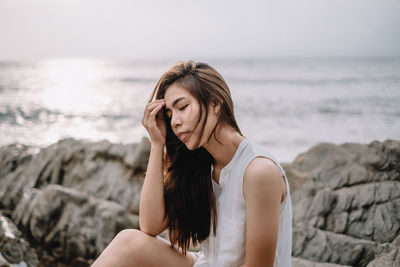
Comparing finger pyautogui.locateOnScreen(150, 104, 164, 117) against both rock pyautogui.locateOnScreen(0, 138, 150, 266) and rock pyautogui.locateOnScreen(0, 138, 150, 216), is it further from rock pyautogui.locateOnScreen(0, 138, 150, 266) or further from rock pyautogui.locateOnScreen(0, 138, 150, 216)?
rock pyautogui.locateOnScreen(0, 138, 150, 216)

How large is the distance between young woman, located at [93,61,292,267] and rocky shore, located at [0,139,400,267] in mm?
1191

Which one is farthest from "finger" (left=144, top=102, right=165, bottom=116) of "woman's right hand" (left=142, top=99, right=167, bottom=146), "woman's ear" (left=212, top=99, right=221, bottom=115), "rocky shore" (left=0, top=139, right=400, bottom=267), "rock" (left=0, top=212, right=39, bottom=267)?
"rock" (left=0, top=212, right=39, bottom=267)

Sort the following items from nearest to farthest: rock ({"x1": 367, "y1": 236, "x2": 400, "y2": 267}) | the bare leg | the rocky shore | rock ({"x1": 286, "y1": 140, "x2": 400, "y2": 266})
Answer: the bare leg, rock ({"x1": 367, "y1": 236, "x2": 400, "y2": 267}), rock ({"x1": 286, "y1": 140, "x2": 400, "y2": 266}), the rocky shore

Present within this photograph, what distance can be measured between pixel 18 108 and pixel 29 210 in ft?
48.5

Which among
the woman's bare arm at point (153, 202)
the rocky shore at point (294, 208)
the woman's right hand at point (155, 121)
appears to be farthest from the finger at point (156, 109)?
the rocky shore at point (294, 208)

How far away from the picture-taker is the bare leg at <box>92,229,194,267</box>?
2.18 m

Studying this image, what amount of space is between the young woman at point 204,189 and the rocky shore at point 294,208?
119 centimetres

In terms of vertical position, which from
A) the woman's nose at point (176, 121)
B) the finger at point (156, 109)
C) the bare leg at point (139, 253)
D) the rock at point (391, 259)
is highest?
the finger at point (156, 109)

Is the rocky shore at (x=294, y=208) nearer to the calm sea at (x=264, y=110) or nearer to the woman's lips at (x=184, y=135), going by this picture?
the woman's lips at (x=184, y=135)

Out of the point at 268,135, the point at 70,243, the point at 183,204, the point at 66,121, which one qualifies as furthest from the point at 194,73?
the point at 66,121

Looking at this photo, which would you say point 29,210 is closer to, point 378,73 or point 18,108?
point 18,108

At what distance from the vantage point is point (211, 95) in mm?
2023

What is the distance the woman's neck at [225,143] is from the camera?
81.5 inches

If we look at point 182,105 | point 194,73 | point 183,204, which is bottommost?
point 183,204
